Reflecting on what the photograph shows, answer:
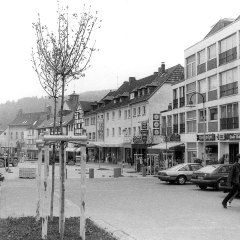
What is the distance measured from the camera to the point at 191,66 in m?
46.8

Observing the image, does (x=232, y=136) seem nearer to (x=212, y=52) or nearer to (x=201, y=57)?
(x=212, y=52)

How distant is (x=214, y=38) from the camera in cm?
→ 4109

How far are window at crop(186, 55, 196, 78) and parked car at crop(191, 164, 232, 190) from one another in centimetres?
2290

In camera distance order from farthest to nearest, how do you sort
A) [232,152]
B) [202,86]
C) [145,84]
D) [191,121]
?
[145,84], [191,121], [202,86], [232,152]

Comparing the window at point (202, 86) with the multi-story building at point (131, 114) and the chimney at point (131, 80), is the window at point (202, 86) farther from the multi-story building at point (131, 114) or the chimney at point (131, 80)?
the chimney at point (131, 80)

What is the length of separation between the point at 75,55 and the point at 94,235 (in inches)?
158

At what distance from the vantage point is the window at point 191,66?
1822 inches

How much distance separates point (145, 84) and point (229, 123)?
30.1m

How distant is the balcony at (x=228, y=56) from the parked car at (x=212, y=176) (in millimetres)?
15931

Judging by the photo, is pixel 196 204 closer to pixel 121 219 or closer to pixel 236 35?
pixel 121 219

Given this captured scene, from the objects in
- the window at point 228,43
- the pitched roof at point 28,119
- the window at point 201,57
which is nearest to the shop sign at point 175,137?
the window at point 201,57

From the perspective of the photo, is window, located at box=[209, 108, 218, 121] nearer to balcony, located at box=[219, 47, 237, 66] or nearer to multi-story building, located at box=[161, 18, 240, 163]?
multi-story building, located at box=[161, 18, 240, 163]

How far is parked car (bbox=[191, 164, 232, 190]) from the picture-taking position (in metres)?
23.6

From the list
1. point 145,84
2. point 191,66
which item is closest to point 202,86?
point 191,66
